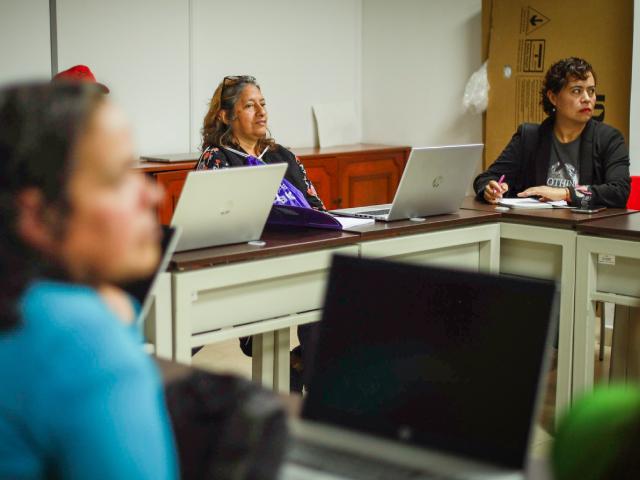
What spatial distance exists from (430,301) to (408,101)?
4.83 meters

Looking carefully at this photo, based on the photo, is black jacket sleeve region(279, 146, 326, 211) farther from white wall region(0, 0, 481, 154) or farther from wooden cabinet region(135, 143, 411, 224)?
wooden cabinet region(135, 143, 411, 224)

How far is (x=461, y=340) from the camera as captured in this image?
142 cm

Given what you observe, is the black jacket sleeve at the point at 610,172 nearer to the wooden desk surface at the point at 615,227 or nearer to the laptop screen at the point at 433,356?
the wooden desk surface at the point at 615,227

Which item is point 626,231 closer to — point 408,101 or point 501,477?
point 501,477

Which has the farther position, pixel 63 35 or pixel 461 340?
pixel 63 35

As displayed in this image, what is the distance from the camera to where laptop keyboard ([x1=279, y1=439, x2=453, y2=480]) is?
4.30 ft

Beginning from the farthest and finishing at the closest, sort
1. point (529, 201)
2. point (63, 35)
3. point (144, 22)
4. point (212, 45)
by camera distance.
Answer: point (212, 45) < point (144, 22) < point (63, 35) < point (529, 201)

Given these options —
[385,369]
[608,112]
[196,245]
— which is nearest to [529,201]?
[608,112]

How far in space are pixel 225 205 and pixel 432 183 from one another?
2.96 feet

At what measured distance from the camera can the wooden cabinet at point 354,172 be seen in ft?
18.4

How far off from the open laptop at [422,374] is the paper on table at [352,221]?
180cm

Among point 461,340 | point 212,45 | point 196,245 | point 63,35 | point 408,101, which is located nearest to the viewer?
point 461,340

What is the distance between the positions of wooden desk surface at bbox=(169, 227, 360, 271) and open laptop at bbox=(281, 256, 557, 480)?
128 centimetres

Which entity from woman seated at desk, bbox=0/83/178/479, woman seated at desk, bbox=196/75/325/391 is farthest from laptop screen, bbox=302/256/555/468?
woman seated at desk, bbox=196/75/325/391
